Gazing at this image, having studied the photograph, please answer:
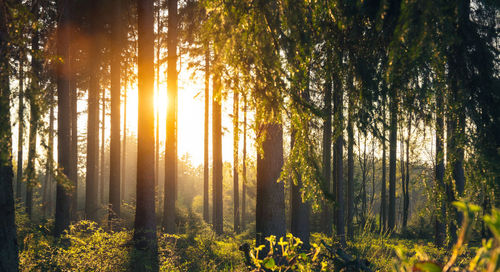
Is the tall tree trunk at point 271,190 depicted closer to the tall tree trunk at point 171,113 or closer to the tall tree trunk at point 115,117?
the tall tree trunk at point 171,113

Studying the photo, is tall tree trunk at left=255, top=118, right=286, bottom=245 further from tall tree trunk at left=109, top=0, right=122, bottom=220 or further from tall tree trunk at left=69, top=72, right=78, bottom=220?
tall tree trunk at left=69, top=72, right=78, bottom=220

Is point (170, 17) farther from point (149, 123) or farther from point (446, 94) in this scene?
point (446, 94)

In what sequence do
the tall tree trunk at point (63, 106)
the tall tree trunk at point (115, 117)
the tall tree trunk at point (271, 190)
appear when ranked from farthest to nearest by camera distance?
the tall tree trunk at point (115, 117), the tall tree trunk at point (63, 106), the tall tree trunk at point (271, 190)

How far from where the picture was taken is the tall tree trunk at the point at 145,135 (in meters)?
8.88

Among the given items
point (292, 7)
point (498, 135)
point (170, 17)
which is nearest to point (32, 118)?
point (292, 7)

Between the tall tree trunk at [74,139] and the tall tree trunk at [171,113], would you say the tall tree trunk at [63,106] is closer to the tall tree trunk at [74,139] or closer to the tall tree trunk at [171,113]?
the tall tree trunk at [74,139]

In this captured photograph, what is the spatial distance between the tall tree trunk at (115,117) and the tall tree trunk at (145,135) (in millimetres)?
4789

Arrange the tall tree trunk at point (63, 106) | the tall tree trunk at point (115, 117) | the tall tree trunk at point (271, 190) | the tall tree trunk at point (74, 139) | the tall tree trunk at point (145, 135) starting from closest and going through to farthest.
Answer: the tall tree trunk at point (271, 190)
the tall tree trunk at point (145, 135)
the tall tree trunk at point (63, 106)
the tall tree trunk at point (115, 117)
the tall tree trunk at point (74, 139)

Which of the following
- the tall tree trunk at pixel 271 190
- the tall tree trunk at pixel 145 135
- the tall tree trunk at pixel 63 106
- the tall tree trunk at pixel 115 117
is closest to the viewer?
the tall tree trunk at pixel 271 190

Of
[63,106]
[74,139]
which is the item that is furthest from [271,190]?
[74,139]

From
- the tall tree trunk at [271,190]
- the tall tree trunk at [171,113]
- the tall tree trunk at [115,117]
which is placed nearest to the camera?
the tall tree trunk at [271,190]

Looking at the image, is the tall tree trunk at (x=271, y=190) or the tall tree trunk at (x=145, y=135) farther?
the tall tree trunk at (x=145, y=135)

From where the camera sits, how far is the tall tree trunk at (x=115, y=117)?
1340 cm

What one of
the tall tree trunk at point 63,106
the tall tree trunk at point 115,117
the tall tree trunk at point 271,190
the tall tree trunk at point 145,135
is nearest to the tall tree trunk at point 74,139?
the tall tree trunk at point 115,117
